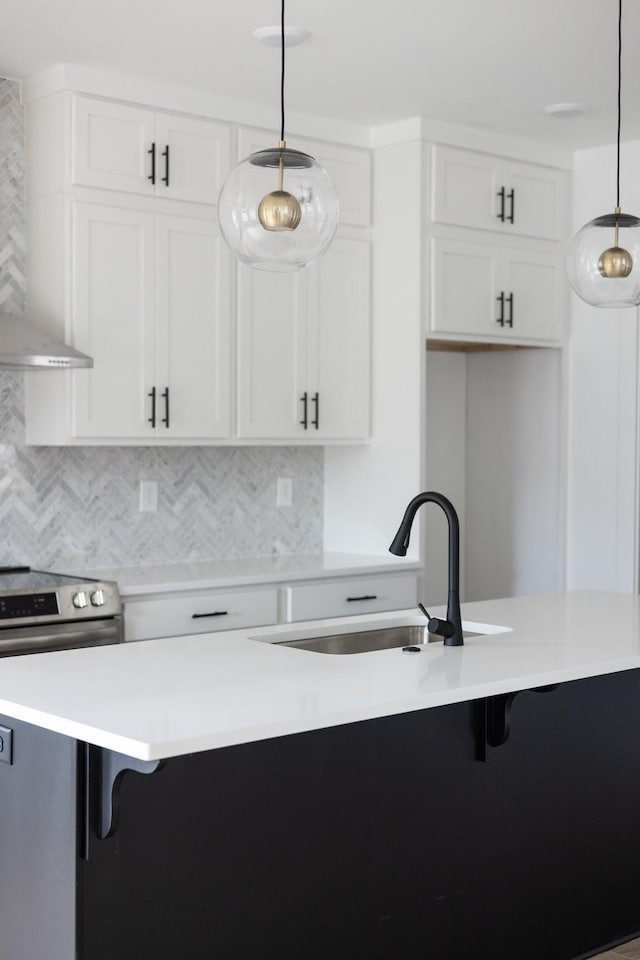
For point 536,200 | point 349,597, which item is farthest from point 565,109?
point 349,597

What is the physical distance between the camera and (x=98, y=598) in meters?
3.94

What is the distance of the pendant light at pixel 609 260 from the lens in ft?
10.2

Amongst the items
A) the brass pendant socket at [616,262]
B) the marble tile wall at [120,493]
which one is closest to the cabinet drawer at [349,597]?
the marble tile wall at [120,493]

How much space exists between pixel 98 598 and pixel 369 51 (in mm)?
2005

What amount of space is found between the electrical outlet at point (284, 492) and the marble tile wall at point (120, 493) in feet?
0.07

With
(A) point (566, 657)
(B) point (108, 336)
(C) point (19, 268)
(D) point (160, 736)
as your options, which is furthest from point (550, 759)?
(C) point (19, 268)

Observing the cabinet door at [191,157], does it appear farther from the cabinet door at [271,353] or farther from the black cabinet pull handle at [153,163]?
the cabinet door at [271,353]

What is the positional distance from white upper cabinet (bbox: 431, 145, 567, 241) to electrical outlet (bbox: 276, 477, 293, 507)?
1.27m

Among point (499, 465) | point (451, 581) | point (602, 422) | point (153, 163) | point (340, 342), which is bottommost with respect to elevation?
point (451, 581)

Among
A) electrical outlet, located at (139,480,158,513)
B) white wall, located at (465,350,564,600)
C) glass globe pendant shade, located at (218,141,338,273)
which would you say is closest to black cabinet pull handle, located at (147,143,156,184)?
electrical outlet, located at (139,480,158,513)

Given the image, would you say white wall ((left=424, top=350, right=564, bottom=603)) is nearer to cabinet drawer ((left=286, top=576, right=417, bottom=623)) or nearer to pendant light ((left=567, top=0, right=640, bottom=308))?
cabinet drawer ((left=286, top=576, right=417, bottom=623))

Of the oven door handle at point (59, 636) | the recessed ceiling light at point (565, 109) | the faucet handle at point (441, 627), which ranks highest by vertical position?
the recessed ceiling light at point (565, 109)

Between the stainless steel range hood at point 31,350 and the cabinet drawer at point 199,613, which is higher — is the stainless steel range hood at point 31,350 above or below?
above

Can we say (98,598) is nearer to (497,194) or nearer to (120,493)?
(120,493)
